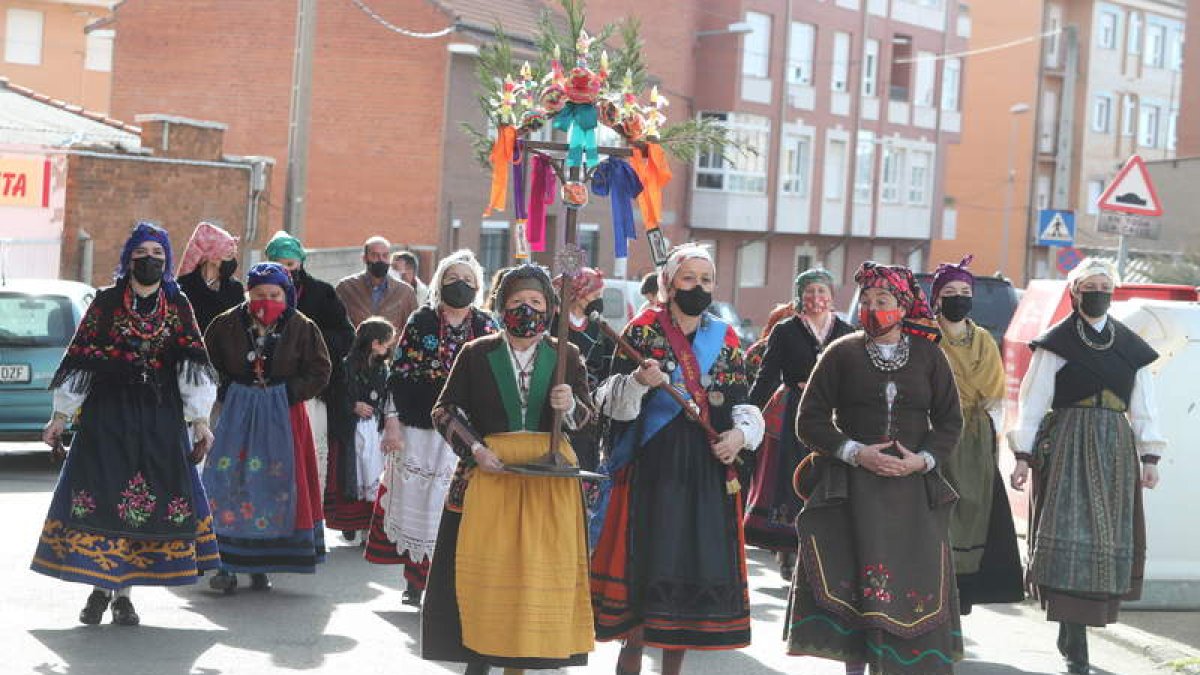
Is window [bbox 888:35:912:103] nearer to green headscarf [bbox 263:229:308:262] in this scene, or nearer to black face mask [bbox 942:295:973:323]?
green headscarf [bbox 263:229:308:262]

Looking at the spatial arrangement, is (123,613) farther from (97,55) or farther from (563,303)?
(97,55)

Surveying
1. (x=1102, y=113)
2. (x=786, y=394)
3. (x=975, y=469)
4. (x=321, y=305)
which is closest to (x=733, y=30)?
(x=1102, y=113)

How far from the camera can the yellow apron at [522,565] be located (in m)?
7.16

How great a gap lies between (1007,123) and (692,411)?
61.7 meters

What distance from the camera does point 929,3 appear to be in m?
58.4

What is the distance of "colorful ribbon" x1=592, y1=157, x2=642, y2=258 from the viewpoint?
860cm

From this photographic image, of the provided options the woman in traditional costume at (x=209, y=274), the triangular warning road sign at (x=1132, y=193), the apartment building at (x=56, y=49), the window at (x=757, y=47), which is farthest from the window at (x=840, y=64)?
the woman in traditional costume at (x=209, y=274)

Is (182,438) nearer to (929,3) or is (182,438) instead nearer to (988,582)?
(988,582)

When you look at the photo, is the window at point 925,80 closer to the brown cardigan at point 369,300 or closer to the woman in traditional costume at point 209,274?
the brown cardigan at point 369,300

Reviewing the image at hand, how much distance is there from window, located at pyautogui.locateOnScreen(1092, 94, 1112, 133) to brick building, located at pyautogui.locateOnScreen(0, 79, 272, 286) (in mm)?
44326

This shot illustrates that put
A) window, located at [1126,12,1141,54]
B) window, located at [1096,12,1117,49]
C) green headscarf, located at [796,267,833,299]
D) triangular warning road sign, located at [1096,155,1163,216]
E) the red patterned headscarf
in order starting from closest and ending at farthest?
1. the red patterned headscarf
2. green headscarf, located at [796,267,833,299]
3. triangular warning road sign, located at [1096,155,1163,216]
4. window, located at [1096,12,1117,49]
5. window, located at [1126,12,1141,54]

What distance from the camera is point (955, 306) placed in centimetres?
979

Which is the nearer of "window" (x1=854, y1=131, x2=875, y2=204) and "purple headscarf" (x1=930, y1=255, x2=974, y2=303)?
"purple headscarf" (x1=930, y1=255, x2=974, y2=303)

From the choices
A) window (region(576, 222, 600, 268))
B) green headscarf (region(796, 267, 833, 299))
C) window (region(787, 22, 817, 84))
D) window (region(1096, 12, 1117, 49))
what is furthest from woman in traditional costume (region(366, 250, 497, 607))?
window (region(1096, 12, 1117, 49))
